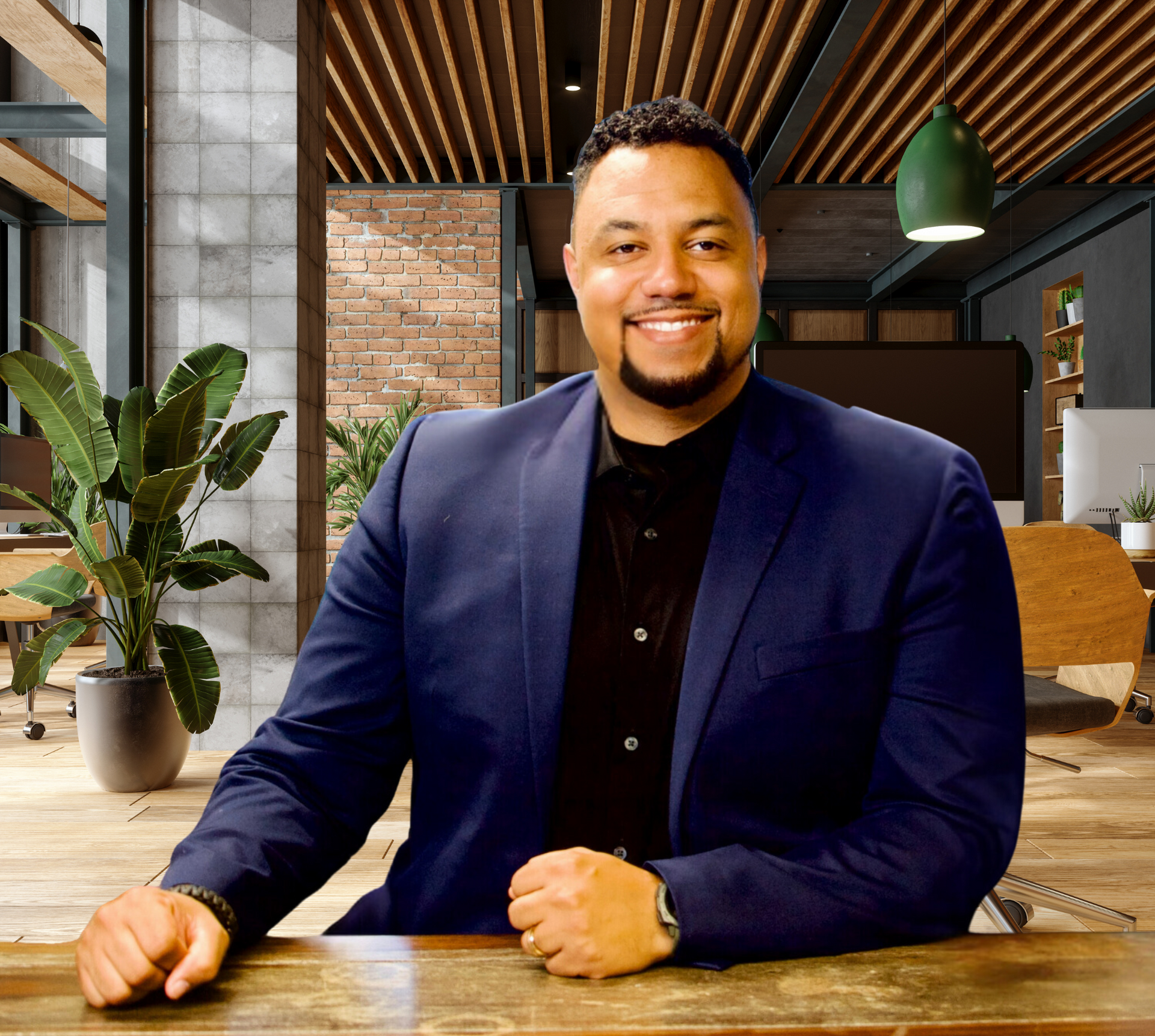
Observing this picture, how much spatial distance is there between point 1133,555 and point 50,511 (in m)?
4.12

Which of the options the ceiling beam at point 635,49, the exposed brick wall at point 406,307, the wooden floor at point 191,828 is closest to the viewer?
the wooden floor at point 191,828

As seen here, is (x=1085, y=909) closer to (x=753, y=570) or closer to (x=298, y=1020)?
(x=753, y=570)

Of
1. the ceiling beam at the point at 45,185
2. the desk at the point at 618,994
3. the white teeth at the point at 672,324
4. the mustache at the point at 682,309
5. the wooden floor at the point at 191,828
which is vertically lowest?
the wooden floor at the point at 191,828

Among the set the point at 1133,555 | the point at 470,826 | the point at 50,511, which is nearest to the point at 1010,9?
the point at 1133,555

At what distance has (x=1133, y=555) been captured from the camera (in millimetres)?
3742

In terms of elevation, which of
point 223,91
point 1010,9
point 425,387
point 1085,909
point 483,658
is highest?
point 1010,9

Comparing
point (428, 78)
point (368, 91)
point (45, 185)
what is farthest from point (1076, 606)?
point (45, 185)

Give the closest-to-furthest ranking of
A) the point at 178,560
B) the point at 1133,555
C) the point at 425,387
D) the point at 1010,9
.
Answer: the point at 178,560, the point at 1133,555, the point at 1010,9, the point at 425,387

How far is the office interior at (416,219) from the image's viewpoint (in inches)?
120

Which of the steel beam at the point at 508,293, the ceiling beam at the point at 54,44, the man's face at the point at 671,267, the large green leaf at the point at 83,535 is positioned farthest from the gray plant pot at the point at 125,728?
the steel beam at the point at 508,293

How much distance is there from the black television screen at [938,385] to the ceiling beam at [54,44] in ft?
10.6

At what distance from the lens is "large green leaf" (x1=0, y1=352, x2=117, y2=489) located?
308 cm

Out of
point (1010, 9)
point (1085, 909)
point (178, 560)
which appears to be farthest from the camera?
point (1010, 9)

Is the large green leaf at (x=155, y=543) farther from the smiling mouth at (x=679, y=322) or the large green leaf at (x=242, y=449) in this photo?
the smiling mouth at (x=679, y=322)
